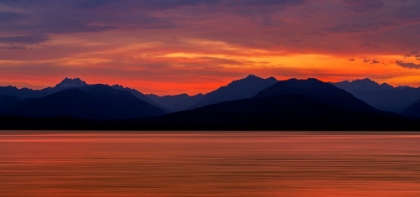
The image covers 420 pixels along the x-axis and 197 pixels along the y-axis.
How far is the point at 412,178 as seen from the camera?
50094 mm

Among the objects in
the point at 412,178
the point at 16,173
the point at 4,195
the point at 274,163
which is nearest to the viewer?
the point at 4,195

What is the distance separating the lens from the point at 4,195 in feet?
129

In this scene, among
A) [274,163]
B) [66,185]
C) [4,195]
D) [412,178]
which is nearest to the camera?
[4,195]

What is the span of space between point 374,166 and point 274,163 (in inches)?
355

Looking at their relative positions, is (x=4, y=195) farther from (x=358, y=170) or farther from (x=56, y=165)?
(x=358, y=170)

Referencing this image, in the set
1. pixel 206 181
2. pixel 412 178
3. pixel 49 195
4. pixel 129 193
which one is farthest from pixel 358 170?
pixel 49 195

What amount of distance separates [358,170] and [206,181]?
50.5 ft

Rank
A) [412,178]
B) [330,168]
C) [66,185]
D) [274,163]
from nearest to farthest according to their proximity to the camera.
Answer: [66,185], [412,178], [330,168], [274,163]

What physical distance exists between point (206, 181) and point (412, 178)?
14.4 meters

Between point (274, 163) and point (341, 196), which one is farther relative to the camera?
point (274, 163)

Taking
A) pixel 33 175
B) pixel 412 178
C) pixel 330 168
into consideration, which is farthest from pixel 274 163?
pixel 33 175

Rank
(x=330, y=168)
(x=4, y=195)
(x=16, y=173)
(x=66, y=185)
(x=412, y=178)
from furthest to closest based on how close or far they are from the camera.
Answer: (x=330, y=168), (x=16, y=173), (x=412, y=178), (x=66, y=185), (x=4, y=195)

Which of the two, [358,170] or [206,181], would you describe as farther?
[358,170]

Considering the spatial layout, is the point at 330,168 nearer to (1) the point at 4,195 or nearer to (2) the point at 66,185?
(2) the point at 66,185
